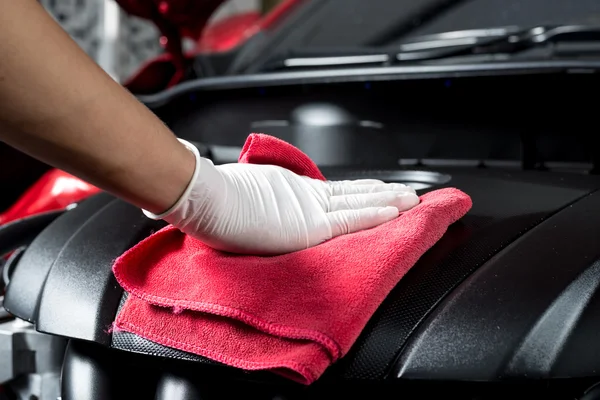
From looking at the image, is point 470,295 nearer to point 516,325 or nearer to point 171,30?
point 516,325

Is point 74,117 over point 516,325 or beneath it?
over

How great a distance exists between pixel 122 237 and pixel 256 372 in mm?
307

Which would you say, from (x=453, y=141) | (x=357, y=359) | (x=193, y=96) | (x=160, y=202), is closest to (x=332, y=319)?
(x=357, y=359)

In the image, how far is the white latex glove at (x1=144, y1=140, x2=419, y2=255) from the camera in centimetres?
72

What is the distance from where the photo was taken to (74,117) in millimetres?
600

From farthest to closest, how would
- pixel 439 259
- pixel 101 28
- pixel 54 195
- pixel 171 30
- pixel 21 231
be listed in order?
pixel 101 28
pixel 171 30
pixel 54 195
pixel 21 231
pixel 439 259

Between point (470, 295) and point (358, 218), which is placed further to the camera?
point (358, 218)

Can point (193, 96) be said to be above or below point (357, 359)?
above

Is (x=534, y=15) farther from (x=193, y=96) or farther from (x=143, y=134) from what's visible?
(x=143, y=134)

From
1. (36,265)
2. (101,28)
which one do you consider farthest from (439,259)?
(101,28)

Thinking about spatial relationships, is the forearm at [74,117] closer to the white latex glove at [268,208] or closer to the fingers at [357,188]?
the white latex glove at [268,208]

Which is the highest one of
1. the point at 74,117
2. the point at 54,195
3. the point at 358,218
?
the point at 74,117

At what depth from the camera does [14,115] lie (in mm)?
573

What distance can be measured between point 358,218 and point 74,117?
0.33m
